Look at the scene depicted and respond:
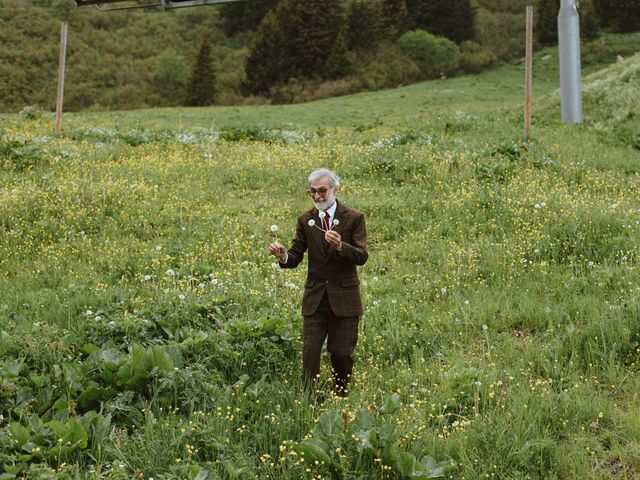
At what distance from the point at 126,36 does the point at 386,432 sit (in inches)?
2512

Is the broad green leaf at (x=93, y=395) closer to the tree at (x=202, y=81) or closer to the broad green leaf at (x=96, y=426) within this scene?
the broad green leaf at (x=96, y=426)

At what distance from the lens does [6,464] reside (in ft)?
14.6

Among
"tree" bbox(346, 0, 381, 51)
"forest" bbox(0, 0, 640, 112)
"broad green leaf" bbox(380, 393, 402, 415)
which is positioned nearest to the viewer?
"broad green leaf" bbox(380, 393, 402, 415)

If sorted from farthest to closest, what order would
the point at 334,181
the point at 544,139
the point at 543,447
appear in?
the point at 544,139 < the point at 334,181 < the point at 543,447

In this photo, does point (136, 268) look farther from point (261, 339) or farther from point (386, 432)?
point (386, 432)

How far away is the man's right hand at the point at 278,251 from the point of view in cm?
534

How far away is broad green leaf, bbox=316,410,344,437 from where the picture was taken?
15.5 ft

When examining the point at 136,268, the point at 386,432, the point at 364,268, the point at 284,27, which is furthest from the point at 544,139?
the point at 284,27

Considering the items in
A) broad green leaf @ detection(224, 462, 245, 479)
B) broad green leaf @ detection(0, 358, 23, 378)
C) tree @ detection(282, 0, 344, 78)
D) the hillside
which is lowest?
broad green leaf @ detection(224, 462, 245, 479)

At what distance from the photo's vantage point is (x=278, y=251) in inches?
213

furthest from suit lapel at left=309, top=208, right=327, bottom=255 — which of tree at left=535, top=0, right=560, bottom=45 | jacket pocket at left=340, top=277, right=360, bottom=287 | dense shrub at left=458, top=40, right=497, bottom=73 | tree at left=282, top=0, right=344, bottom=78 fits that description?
tree at left=535, top=0, right=560, bottom=45

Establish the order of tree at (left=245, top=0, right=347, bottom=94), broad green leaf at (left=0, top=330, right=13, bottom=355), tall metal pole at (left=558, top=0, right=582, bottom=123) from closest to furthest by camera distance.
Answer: broad green leaf at (left=0, top=330, right=13, bottom=355)
tall metal pole at (left=558, top=0, right=582, bottom=123)
tree at (left=245, top=0, right=347, bottom=94)

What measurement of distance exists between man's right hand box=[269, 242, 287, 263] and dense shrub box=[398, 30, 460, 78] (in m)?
47.9

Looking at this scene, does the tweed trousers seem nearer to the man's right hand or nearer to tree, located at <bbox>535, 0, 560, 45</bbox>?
the man's right hand
